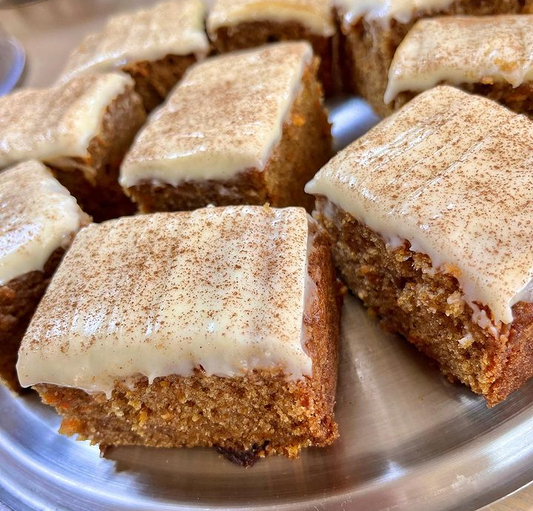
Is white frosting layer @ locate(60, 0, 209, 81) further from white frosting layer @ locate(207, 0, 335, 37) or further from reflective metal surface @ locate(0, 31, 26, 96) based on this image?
reflective metal surface @ locate(0, 31, 26, 96)

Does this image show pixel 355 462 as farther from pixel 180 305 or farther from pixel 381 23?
pixel 381 23

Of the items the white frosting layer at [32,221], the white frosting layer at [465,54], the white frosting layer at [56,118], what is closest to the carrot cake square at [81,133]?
the white frosting layer at [56,118]

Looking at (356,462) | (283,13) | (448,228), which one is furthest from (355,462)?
(283,13)

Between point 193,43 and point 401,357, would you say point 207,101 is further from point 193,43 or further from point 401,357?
point 401,357

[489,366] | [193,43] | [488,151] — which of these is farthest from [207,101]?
[489,366]

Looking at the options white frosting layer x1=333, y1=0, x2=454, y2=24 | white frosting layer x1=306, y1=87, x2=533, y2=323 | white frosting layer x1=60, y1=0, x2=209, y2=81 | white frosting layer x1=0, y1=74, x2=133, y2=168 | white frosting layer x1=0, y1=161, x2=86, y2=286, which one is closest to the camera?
white frosting layer x1=306, y1=87, x2=533, y2=323

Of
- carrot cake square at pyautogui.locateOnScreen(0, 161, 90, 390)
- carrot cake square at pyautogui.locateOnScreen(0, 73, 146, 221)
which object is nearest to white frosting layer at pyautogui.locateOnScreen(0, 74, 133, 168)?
carrot cake square at pyautogui.locateOnScreen(0, 73, 146, 221)
